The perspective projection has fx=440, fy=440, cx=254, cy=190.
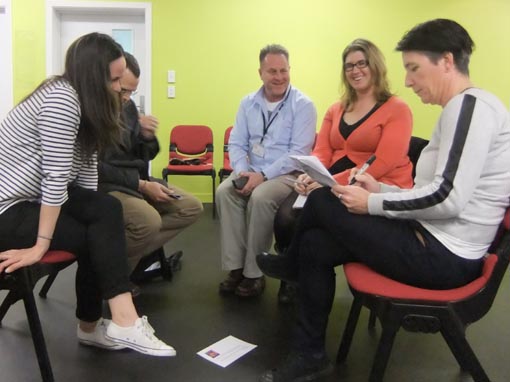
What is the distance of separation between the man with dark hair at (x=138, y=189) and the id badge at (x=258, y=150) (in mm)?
430

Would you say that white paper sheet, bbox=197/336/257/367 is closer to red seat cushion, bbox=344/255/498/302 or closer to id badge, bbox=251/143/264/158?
A: red seat cushion, bbox=344/255/498/302

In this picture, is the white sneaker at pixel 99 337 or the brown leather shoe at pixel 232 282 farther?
the brown leather shoe at pixel 232 282

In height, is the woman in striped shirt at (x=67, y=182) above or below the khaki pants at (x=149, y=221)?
above

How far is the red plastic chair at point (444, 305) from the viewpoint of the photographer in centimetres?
119

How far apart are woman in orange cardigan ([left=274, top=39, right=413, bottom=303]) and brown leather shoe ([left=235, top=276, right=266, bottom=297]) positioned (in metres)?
0.12

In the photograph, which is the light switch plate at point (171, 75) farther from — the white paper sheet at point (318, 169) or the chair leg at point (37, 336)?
the chair leg at point (37, 336)

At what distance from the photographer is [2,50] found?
181 inches

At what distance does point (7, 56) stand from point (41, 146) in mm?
3967

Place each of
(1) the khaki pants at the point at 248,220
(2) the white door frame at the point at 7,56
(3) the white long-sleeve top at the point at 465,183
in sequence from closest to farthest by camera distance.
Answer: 1. (3) the white long-sleeve top at the point at 465,183
2. (1) the khaki pants at the point at 248,220
3. (2) the white door frame at the point at 7,56

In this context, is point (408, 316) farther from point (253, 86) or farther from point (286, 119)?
point (253, 86)

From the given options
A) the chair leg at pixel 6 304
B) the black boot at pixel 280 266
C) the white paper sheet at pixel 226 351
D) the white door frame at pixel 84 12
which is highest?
the white door frame at pixel 84 12

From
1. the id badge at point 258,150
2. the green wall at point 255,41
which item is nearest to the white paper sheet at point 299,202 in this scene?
the id badge at point 258,150

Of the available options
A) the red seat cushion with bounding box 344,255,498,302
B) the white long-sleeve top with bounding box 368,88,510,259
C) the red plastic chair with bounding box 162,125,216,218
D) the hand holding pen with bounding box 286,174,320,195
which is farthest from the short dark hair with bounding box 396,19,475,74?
the red plastic chair with bounding box 162,125,216,218

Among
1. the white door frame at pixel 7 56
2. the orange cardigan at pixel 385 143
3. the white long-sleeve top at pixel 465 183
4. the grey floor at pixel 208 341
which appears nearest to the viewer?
the white long-sleeve top at pixel 465 183
